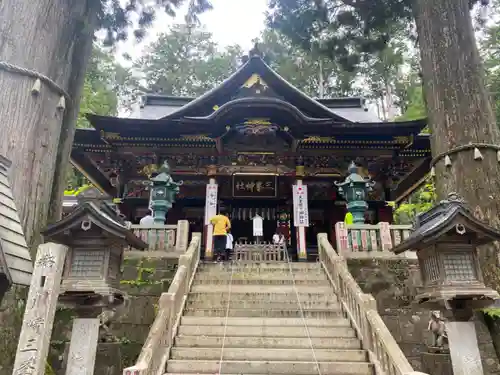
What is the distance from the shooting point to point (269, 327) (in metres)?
5.97

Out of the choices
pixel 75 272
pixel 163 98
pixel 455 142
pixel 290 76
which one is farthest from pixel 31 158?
pixel 290 76

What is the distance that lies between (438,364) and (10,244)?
6.43 meters

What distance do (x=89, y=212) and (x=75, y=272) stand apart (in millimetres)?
786

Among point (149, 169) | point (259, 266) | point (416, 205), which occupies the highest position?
point (416, 205)

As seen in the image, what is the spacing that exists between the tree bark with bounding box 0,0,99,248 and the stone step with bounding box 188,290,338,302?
3.39 meters

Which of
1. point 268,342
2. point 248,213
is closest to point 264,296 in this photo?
point 268,342

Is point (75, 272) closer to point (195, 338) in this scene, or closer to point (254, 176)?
point (195, 338)

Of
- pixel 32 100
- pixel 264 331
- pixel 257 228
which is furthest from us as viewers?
pixel 257 228

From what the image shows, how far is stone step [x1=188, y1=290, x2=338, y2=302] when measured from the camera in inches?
270

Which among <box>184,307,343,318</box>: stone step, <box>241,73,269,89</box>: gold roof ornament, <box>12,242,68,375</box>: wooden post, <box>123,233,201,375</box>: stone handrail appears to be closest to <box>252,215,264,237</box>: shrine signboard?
<box>123,233,201,375</box>: stone handrail

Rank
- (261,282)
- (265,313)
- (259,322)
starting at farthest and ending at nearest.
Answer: (261,282), (265,313), (259,322)

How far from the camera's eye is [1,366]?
3.62 m

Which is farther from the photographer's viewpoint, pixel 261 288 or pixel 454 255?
pixel 261 288

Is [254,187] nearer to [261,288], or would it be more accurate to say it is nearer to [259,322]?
[261,288]
